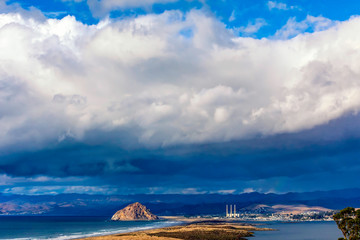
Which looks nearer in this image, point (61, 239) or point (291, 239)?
point (291, 239)

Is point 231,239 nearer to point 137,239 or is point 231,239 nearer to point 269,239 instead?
point 269,239

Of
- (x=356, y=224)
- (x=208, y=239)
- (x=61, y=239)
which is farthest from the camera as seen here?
(x=61, y=239)

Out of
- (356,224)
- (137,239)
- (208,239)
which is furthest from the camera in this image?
(208,239)

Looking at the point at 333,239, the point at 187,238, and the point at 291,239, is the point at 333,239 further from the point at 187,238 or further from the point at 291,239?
the point at 187,238

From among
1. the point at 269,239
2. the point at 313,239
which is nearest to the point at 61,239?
the point at 269,239

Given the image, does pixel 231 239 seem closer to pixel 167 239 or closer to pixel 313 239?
pixel 167 239

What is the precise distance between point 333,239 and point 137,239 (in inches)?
3819

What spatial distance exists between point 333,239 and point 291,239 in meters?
21.1

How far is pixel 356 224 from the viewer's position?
328 feet

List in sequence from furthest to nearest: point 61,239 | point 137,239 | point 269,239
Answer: point 61,239, point 269,239, point 137,239

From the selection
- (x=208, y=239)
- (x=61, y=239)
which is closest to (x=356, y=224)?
(x=208, y=239)

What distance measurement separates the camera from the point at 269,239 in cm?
18412

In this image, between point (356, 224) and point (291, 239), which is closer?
point (356, 224)

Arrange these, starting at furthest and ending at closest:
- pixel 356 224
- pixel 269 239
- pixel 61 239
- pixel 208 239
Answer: pixel 61 239 < pixel 269 239 < pixel 208 239 < pixel 356 224
